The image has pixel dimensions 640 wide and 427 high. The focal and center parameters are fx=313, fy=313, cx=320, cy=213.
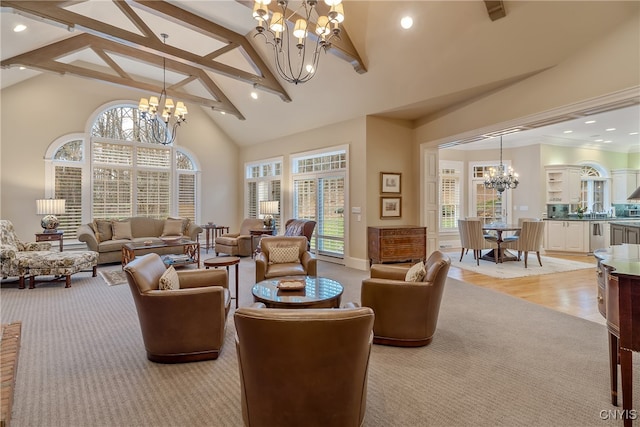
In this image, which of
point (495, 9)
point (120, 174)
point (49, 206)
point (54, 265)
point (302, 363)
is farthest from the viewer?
point (120, 174)

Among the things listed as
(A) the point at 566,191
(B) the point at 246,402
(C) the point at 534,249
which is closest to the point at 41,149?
(B) the point at 246,402

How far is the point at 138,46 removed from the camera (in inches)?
207

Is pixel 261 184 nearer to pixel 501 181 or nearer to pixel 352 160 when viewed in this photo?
pixel 352 160

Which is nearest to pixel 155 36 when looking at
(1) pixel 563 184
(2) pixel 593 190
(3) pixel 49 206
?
(3) pixel 49 206

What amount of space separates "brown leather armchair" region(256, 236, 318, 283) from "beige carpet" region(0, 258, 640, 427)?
827 mm

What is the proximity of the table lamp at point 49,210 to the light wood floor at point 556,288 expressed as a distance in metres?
7.87

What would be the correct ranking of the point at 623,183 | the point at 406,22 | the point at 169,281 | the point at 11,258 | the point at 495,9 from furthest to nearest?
the point at 623,183 < the point at 11,258 < the point at 406,22 < the point at 495,9 < the point at 169,281

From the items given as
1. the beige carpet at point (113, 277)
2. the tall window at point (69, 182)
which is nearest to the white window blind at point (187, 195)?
the tall window at point (69, 182)

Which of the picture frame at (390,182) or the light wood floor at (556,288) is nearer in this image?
the light wood floor at (556,288)

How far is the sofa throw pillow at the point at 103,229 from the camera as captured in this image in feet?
22.0

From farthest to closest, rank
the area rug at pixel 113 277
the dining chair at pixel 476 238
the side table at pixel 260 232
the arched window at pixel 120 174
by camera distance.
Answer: the side table at pixel 260 232 → the arched window at pixel 120 174 → the dining chair at pixel 476 238 → the area rug at pixel 113 277

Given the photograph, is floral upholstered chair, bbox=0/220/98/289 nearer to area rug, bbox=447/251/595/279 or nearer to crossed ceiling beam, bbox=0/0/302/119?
crossed ceiling beam, bbox=0/0/302/119

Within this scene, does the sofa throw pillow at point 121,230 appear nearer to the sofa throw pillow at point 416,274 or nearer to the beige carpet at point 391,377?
the beige carpet at point 391,377

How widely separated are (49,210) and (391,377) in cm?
722
